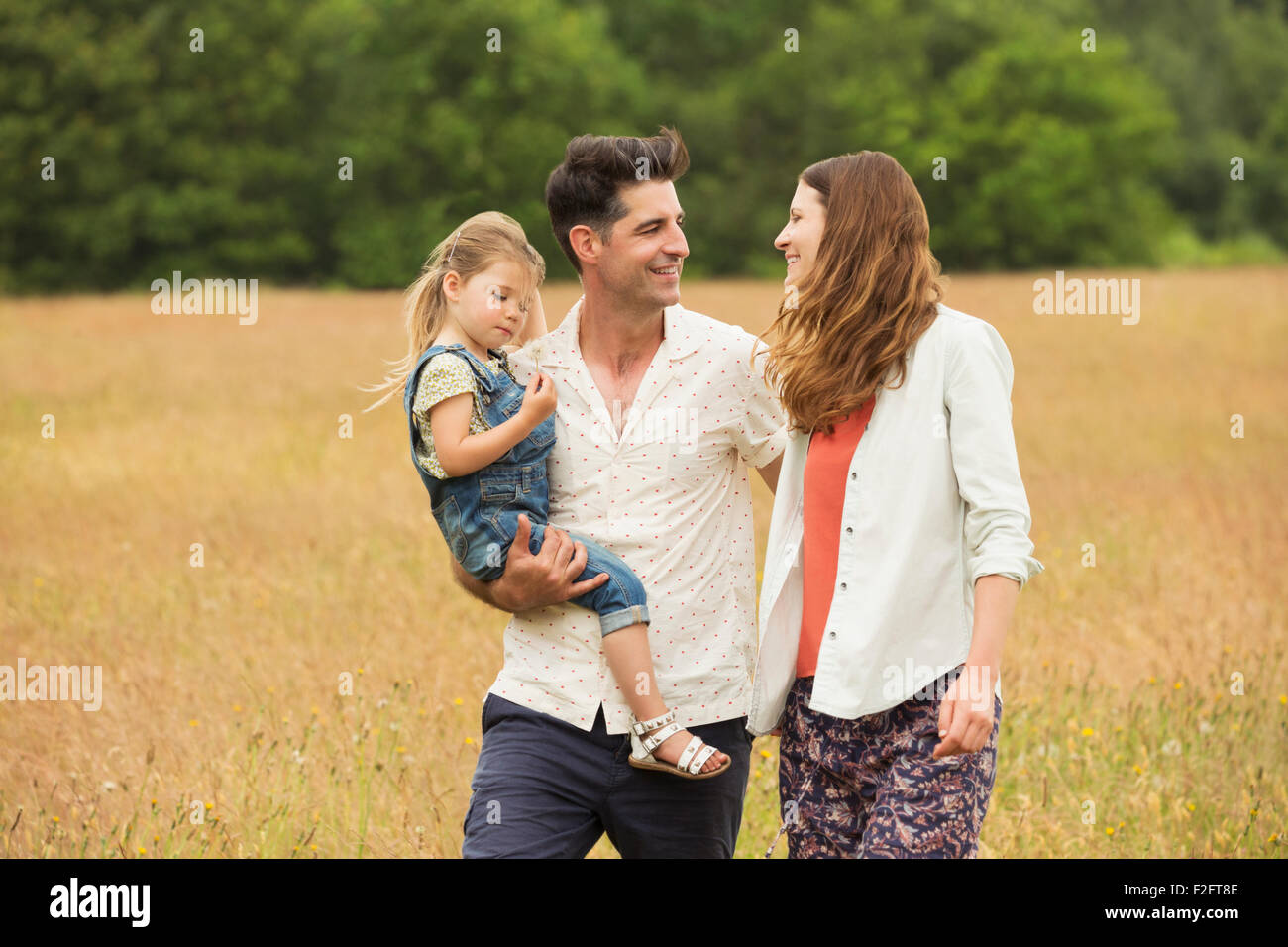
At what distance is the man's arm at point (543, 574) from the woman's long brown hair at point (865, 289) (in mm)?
679

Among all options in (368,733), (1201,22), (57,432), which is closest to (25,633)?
(368,733)

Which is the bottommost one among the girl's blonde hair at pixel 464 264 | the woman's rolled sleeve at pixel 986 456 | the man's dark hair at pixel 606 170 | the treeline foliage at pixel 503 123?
the woman's rolled sleeve at pixel 986 456

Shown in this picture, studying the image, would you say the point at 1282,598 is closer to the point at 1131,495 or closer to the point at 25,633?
the point at 1131,495

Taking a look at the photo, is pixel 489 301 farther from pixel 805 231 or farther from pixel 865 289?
pixel 865 289

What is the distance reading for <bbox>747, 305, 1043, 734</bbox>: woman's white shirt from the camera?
3.00 m

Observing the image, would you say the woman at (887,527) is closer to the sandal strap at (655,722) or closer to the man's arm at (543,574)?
the sandal strap at (655,722)

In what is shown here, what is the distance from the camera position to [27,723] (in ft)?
18.6

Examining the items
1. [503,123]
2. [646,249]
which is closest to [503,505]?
[646,249]

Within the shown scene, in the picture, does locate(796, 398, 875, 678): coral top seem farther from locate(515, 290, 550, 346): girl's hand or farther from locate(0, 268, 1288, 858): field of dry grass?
locate(0, 268, 1288, 858): field of dry grass

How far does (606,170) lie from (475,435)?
746 mm

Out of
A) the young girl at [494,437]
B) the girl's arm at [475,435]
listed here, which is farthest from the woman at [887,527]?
the girl's arm at [475,435]

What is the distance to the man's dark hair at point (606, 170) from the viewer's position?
3.53 m

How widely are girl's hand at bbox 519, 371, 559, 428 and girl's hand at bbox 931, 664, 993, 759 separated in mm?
1162

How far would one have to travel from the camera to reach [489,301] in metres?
3.53
